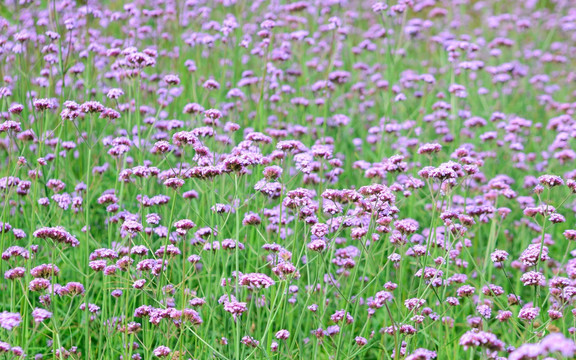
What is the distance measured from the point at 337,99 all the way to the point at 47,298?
483 cm

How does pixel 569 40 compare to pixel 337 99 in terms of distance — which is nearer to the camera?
pixel 337 99

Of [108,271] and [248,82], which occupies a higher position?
[248,82]

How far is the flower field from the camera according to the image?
3367 mm

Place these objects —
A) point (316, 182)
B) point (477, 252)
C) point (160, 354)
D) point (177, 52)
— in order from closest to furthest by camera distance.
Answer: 1. point (160, 354)
2. point (316, 182)
3. point (477, 252)
4. point (177, 52)

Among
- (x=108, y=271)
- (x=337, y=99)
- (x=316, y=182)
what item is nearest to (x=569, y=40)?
(x=337, y=99)

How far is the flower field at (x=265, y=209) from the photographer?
3.37m

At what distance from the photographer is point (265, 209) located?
4.55 meters

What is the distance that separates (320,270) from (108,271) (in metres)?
1.15

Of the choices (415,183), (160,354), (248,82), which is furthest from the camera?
(248,82)

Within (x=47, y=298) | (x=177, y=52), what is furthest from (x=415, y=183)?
(x=177, y=52)

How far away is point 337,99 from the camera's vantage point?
7.54 metres

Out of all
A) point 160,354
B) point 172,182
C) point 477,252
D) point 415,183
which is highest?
point 172,182

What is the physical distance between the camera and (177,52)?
7.44 m

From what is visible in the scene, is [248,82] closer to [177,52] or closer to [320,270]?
[177,52]
